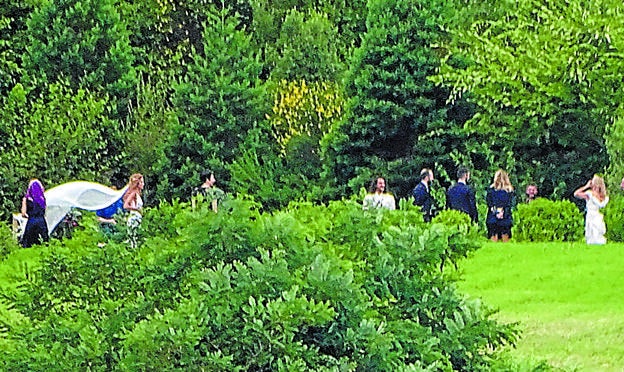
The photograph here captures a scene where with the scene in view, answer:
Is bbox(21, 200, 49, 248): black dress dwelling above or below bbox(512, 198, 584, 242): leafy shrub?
above

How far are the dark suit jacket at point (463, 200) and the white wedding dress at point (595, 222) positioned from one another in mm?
1949

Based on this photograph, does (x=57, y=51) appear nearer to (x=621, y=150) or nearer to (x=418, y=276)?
(x=621, y=150)

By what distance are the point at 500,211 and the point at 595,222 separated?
1698mm

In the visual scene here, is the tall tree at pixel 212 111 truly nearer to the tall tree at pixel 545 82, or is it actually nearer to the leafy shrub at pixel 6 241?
the tall tree at pixel 545 82

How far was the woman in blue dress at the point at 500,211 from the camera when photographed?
19.8m

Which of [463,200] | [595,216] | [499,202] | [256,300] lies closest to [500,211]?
[499,202]

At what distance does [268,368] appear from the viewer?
3438 mm

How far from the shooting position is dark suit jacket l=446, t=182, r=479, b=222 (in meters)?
20.2

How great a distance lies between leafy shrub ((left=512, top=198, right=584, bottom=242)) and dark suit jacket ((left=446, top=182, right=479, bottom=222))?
3.52 feet

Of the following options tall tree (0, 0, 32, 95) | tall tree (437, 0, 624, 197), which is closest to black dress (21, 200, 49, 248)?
tall tree (437, 0, 624, 197)

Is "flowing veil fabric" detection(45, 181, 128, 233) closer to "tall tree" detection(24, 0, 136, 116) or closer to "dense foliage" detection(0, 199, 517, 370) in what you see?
"tall tree" detection(24, 0, 136, 116)

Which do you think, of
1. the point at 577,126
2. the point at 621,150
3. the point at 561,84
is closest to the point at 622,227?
the point at 621,150

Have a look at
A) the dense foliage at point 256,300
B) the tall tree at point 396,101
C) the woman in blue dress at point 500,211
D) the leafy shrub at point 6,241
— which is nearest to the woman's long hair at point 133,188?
the leafy shrub at point 6,241

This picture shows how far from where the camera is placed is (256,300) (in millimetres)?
3512
